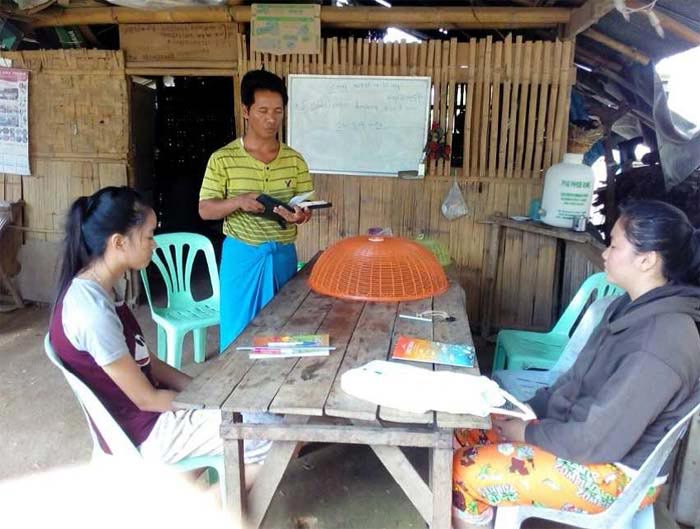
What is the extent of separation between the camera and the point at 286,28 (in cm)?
395

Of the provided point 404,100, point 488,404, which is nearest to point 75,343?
point 488,404

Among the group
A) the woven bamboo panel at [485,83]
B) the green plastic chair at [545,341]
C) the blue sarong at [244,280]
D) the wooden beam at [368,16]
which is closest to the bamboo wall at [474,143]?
the woven bamboo panel at [485,83]

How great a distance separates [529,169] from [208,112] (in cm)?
430

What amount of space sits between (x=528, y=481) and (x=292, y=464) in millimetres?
1263

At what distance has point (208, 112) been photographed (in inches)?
270

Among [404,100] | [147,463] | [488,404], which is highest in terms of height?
[404,100]

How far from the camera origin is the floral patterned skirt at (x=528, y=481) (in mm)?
1514

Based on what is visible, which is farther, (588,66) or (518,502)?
(588,66)

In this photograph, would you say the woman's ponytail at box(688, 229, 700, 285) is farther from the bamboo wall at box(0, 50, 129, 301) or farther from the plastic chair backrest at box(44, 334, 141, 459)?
the bamboo wall at box(0, 50, 129, 301)

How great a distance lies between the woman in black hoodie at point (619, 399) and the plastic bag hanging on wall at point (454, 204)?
8.14ft

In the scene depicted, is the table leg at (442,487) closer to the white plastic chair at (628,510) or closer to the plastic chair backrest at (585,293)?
the white plastic chair at (628,510)

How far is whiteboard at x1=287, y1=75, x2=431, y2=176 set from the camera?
13.1ft

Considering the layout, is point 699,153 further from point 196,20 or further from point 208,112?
point 208,112

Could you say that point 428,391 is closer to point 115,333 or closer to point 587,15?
point 115,333
